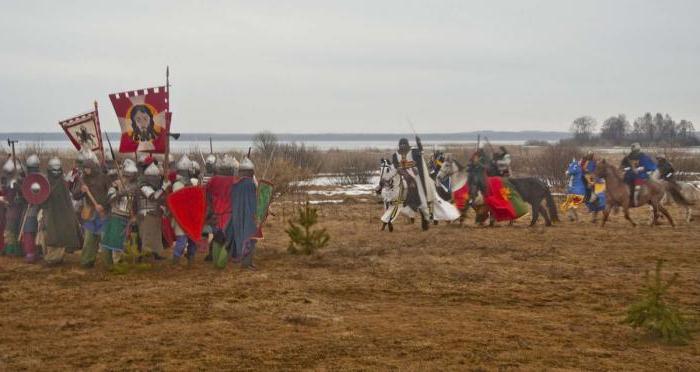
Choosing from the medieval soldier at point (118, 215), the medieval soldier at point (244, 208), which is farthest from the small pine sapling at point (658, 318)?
the medieval soldier at point (118, 215)

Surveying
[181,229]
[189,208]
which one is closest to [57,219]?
[181,229]

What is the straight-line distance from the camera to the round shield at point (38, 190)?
35.1ft

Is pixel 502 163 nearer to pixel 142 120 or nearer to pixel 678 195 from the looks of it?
pixel 678 195

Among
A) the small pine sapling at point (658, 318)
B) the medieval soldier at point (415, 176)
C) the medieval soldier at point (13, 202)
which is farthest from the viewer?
the medieval soldier at point (415, 176)

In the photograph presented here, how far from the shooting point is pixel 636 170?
15.4 metres

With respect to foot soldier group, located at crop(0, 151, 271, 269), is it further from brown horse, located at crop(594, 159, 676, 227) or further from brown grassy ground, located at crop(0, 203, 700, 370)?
brown horse, located at crop(594, 159, 676, 227)

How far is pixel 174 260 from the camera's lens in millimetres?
10945

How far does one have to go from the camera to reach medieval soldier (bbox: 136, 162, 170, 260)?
10477mm

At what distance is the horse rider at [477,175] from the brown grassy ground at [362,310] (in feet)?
8.36

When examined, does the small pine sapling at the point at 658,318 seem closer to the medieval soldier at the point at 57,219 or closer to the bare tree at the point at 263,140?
the medieval soldier at the point at 57,219

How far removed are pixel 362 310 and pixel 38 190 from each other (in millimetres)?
5725

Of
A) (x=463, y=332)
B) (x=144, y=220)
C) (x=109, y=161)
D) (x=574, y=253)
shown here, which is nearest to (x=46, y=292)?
(x=144, y=220)

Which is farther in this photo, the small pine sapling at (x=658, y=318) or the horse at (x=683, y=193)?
the horse at (x=683, y=193)

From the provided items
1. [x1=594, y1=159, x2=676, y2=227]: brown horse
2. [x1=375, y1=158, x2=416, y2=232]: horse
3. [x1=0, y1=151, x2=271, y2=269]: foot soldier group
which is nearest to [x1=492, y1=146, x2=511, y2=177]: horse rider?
[x1=594, y1=159, x2=676, y2=227]: brown horse
